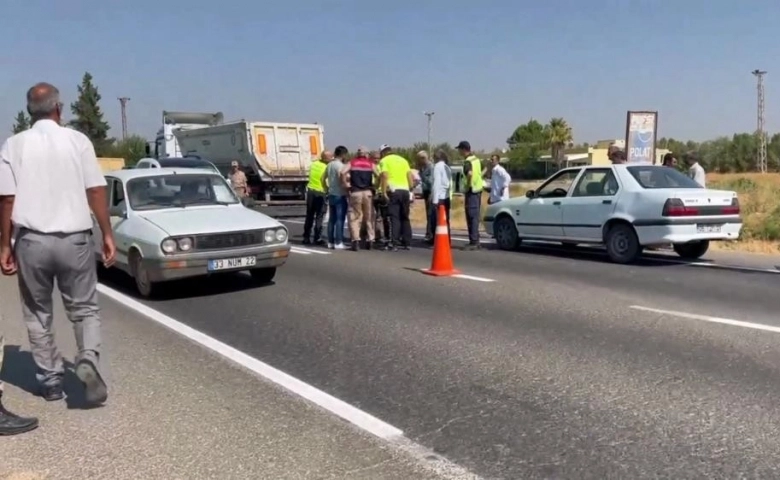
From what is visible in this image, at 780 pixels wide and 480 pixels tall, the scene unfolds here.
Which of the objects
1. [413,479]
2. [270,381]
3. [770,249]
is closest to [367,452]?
[413,479]

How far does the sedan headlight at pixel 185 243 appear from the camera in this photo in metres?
8.95

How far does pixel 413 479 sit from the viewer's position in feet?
12.8

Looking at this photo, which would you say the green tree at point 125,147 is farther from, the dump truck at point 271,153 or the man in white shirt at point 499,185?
the man in white shirt at point 499,185

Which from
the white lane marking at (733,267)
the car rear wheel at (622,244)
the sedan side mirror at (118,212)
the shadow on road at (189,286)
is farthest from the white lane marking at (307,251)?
the white lane marking at (733,267)

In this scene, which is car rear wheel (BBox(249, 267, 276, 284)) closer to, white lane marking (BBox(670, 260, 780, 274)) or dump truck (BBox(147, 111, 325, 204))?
white lane marking (BBox(670, 260, 780, 274))

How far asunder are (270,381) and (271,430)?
42.0 inches

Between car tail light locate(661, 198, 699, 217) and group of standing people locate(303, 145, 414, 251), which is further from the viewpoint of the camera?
group of standing people locate(303, 145, 414, 251)

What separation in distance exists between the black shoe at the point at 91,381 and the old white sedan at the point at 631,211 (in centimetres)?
886

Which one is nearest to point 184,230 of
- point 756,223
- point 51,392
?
point 51,392

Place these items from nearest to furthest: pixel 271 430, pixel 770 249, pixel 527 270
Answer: pixel 271 430
pixel 527 270
pixel 770 249

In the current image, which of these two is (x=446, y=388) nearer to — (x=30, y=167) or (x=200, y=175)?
(x=30, y=167)

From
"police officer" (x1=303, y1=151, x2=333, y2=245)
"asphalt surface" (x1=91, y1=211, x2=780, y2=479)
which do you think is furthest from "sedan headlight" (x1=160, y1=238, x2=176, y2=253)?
"police officer" (x1=303, y1=151, x2=333, y2=245)

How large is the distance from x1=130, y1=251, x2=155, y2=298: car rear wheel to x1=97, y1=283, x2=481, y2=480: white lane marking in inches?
39.5

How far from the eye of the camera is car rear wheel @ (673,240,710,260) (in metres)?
12.7
